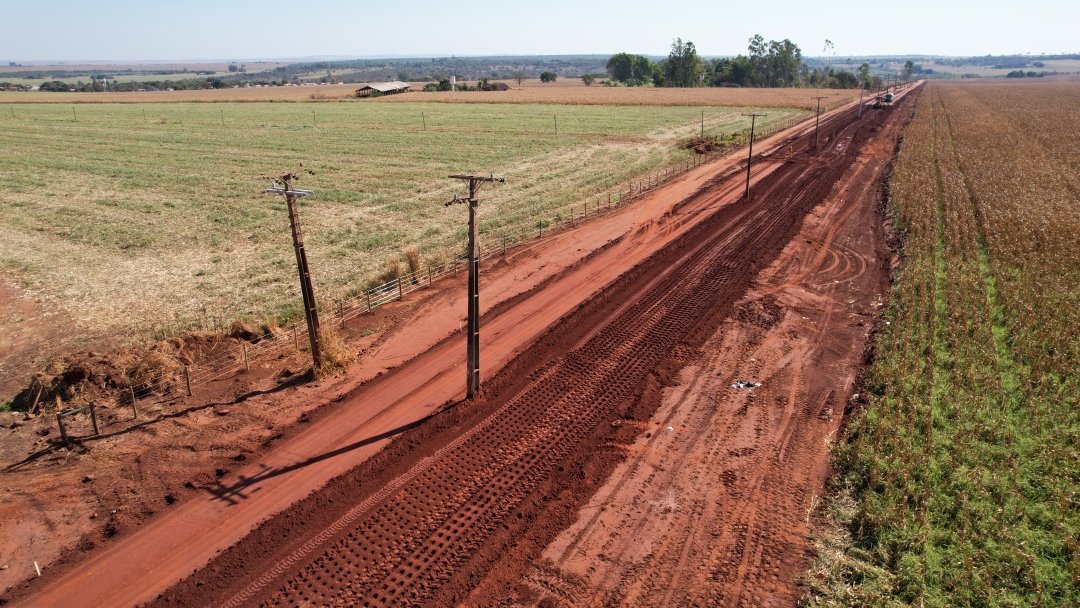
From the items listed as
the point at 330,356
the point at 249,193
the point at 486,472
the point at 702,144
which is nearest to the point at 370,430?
the point at 486,472

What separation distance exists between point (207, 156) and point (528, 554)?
5710 cm

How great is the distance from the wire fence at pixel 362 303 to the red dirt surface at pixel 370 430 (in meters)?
1.32

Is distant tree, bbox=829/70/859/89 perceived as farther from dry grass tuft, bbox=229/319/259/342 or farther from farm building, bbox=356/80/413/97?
dry grass tuft, bbox=229/319/259/342

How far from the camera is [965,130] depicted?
71.4 m

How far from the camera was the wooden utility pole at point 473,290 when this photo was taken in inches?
581

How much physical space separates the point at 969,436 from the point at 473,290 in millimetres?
11777

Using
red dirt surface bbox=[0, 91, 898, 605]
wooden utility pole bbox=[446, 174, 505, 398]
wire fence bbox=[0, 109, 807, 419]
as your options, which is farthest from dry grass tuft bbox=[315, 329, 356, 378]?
wooden utility pole bbox=[446, 174, 505, 398]

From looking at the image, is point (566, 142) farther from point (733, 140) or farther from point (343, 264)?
point (343, 264)

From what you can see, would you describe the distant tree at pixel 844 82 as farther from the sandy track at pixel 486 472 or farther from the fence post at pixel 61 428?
the fence post at pixel 61 428

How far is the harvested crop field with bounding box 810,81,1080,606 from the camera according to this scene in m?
11.2

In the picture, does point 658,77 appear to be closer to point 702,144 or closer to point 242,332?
point 702,144

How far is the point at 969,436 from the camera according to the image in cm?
1480

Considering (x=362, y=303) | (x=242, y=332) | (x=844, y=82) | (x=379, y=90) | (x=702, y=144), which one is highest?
(x=844, y=82)

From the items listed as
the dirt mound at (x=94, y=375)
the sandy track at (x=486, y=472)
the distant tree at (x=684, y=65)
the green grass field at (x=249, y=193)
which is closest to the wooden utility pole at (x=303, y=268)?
the dirt mound at (x=94, y=375)
